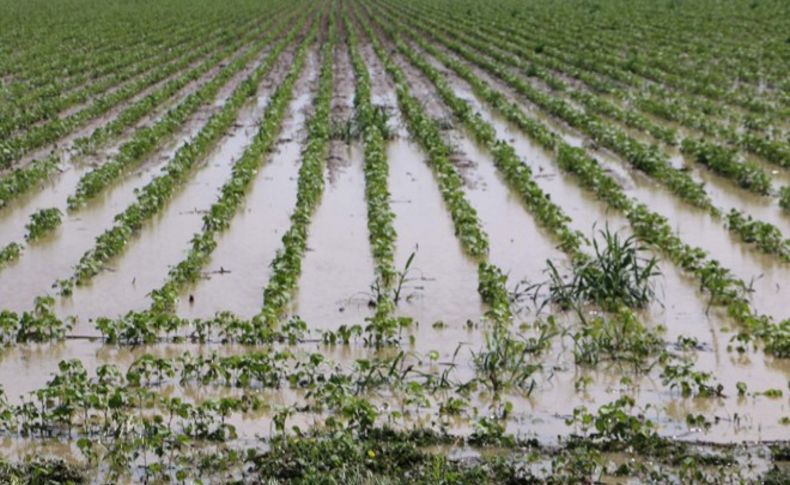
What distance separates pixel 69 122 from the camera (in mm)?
17688

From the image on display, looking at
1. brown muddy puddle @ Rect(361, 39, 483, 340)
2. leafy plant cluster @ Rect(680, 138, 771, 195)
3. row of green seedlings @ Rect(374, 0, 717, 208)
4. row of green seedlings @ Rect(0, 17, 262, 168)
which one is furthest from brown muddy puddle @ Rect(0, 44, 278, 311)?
leafy plant cluster @ Rect(680, 138, 771, 195)

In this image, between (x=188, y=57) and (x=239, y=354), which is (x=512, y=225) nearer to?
(x=239, y=354)

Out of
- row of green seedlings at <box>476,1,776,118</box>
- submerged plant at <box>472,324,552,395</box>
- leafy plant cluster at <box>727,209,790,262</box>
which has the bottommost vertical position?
submerged plant at <box>472,324,552,395</box>

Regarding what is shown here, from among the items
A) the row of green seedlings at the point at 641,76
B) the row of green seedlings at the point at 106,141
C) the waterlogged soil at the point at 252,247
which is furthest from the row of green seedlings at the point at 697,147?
the row of green seedlings at the point at 106,141

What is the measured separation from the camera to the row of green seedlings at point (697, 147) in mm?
13305

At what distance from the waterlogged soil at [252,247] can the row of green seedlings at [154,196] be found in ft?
2.98

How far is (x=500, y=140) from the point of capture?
54.1ft

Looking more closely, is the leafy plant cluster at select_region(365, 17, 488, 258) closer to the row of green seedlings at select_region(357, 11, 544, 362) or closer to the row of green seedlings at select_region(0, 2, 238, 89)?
the row of green seedlings at select_region(357, 11, 544, 362)

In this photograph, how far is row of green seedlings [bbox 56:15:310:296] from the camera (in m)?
10.3

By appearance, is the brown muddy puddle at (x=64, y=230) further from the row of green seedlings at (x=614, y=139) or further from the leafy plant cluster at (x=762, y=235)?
the leafy plant cluster at (x=762, y=235)

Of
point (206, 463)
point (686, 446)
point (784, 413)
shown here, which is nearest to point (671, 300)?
point (784, 413)

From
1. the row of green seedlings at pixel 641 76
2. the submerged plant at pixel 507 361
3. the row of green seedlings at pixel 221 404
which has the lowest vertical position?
the row of green seedlings at pixel 221 404

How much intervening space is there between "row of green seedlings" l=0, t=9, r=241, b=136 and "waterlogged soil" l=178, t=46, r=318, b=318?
15.2 feet

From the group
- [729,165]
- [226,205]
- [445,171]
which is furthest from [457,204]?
[729,165]
